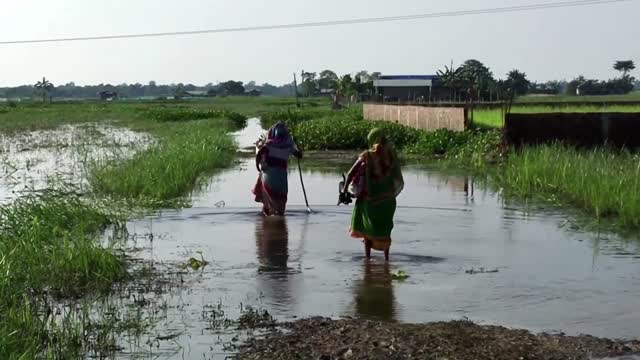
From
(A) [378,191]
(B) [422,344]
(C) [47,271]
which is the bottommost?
(B) [422,344]

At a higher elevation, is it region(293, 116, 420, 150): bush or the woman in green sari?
the woman in green sari

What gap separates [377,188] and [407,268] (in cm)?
97

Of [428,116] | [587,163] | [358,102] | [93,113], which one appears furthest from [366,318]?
[358,102]

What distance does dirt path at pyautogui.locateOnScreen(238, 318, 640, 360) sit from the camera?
6617mm

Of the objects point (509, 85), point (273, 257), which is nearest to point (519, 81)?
point (509, 85)

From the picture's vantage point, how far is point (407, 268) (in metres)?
10.4

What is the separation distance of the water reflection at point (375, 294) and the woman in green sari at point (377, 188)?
1.21 feet

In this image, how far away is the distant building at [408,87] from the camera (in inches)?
3531

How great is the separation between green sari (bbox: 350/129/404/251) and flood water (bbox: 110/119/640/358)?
35 cm

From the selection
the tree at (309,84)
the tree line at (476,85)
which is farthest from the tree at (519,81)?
the tree at (309,84)

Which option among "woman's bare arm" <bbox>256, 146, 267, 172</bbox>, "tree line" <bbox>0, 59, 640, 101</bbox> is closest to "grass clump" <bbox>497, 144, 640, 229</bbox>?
"woman's bare arm" <bbox>256, 146, 267, 172</bbox>

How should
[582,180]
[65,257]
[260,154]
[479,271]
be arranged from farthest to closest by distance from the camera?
[582,180] → [260,154] → [479,271] → [65,257]

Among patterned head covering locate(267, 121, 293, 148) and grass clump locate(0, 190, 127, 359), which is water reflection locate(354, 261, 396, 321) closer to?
grass clump locate(0, 190, 127, 359)

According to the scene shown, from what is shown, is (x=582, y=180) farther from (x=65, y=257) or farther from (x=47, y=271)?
(x=47, y=271)
